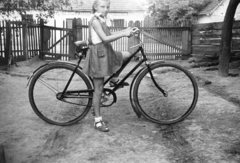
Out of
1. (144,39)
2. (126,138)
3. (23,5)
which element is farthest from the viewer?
(144,39)

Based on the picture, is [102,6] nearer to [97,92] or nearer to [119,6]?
[97,92]

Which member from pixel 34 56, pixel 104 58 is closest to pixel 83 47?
pixel 104 58

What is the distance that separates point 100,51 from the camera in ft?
11.5

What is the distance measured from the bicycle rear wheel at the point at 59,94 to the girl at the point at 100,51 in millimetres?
240

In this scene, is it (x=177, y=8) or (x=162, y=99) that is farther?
(x=177, y=8)

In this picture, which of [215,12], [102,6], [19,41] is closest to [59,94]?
[102,6]

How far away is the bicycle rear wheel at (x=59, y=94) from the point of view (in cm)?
376

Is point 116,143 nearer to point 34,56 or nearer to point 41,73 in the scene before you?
point 41,73

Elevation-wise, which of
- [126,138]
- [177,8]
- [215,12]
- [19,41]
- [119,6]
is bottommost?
[126,138]

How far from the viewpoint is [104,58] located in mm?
3514

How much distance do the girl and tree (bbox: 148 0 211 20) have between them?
24793mm

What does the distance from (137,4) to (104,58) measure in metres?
26.8

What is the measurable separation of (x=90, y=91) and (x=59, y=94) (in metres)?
0.44

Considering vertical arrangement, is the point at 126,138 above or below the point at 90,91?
below
